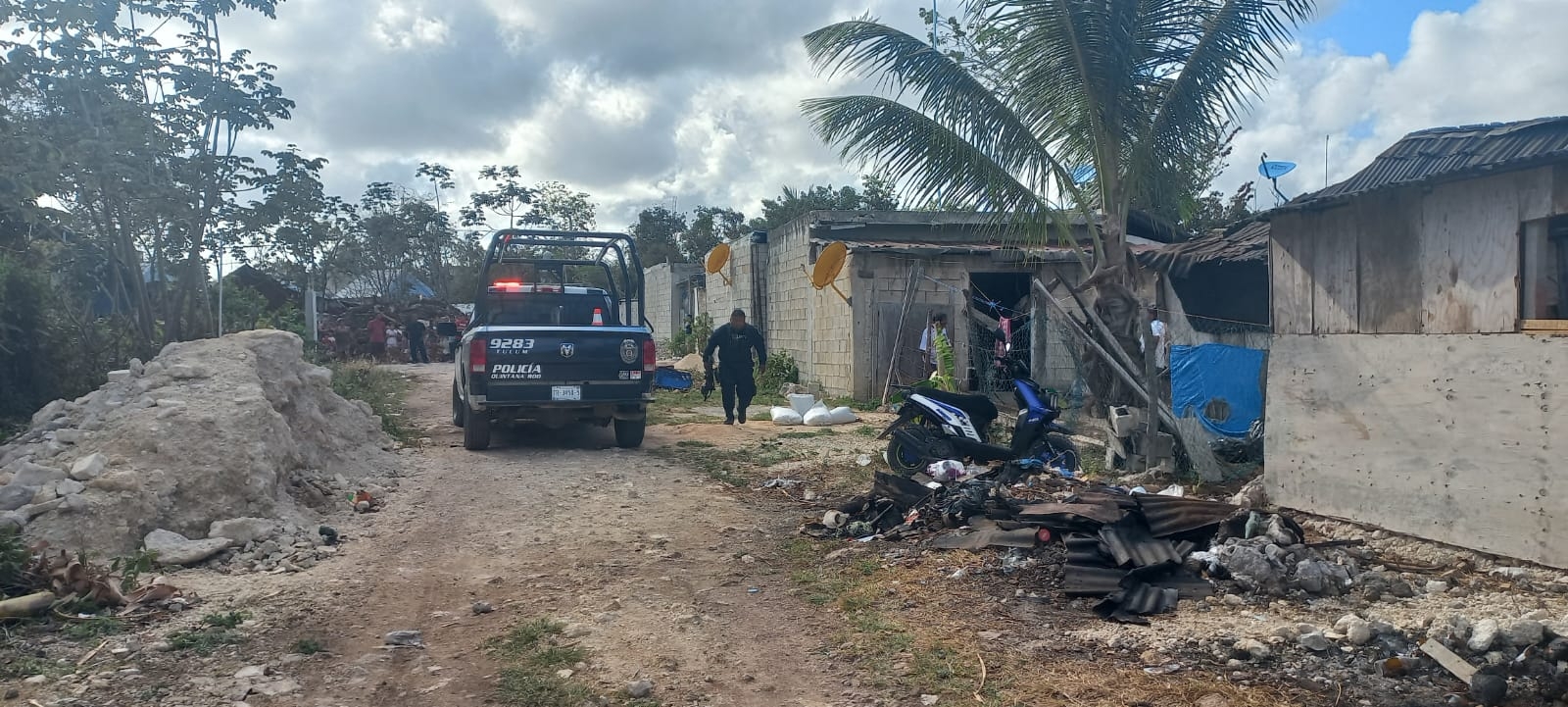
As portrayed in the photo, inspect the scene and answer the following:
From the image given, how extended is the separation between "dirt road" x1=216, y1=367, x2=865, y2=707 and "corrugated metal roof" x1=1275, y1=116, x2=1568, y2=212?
4.36 metres

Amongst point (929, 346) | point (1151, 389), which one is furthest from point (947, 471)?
point (929, 346)

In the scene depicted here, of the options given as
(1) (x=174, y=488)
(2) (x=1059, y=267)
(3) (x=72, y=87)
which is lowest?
(1) (x=174, y=488)

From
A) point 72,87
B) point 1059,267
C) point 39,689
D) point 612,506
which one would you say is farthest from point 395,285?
point 39,689

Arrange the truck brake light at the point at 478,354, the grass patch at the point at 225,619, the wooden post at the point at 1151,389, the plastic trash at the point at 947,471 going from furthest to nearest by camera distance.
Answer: the truck brake light at the point at 478,354, the wooden post at the point at 1151,389, the plastic trash at the point at 947,471, the grass patch at the point at 225,619

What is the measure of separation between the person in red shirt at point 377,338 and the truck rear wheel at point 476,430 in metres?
19.1

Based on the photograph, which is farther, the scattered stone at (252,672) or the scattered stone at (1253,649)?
the scattered stone at (1253,649)

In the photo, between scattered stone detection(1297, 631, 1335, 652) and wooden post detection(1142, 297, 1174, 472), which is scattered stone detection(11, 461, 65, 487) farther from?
wooden post detection(1142, 297, 1174, 472)

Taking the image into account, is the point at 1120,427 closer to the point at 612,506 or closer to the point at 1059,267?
the point at 612,506

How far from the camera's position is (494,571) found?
5.73 metres

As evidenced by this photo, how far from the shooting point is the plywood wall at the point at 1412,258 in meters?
5.37

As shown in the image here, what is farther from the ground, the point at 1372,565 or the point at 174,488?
the point at 174,488

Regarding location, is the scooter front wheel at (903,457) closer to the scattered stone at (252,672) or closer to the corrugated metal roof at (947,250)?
the scattered stone at (252,672)

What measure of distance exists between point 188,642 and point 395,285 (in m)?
44.4

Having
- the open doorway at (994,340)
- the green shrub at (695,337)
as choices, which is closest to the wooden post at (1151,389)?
the open doorway at (994,340)
